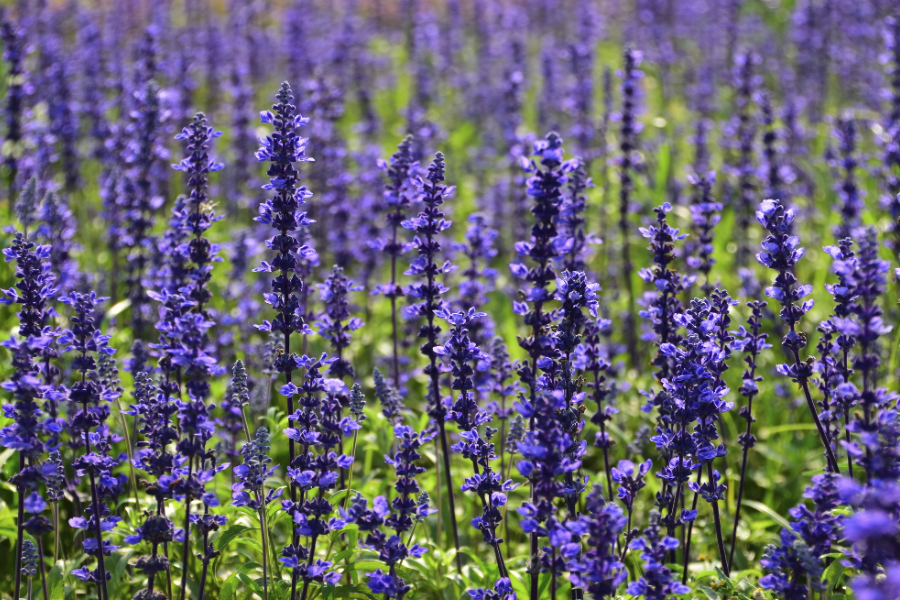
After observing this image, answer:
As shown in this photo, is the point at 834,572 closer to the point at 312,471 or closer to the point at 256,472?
the point at 312,471

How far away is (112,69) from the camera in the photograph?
1259 centimetres

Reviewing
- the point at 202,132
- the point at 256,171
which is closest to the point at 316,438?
the point at 202,132

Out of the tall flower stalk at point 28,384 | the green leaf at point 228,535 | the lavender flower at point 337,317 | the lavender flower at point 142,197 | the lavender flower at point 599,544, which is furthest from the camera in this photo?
the lavender flower at point 142,197

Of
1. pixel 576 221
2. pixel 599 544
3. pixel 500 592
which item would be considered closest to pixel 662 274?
pixel 576 221

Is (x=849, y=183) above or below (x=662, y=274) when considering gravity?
above

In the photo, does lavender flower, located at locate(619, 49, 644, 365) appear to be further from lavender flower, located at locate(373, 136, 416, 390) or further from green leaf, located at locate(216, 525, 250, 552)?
green leaf, located at locate(216, 525, 250, 552)

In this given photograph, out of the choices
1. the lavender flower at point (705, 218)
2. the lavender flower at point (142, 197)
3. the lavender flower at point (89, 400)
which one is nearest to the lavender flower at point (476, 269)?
the lavender flower at point (705, 218)

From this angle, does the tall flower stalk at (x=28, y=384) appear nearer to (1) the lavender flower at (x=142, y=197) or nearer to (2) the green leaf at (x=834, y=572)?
(1) the lavender flower at (x=142, y=197)

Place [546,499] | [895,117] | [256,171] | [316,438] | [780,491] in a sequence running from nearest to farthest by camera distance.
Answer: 1. [546,499]
2. [316,438]
3. [780,491]
4. [895,117]
5. [256,171]

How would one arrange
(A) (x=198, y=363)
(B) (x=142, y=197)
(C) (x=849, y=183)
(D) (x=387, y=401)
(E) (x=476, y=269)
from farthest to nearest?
(C) (x=849, y=183) < (B) (x=142, y=197) < (E) (x=476, y=269) < (D) (x=387, y=401) < (A) (x=198, y=363)

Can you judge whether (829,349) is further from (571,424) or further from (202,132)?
(202,132)

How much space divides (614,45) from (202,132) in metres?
19.1

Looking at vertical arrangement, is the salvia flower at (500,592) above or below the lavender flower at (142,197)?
below

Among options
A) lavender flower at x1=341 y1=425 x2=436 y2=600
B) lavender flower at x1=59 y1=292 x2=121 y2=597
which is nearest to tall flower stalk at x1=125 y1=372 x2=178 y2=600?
lavender flower at x1=59 y1=292 x2=121 y2=597
